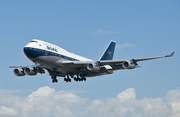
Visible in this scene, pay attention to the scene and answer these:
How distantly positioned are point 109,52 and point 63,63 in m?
20.3

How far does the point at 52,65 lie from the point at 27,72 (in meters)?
11.2

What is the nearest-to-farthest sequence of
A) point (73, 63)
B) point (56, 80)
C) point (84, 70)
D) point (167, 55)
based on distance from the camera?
Result: point (167, 55), point (73, 63), point (84, 70), point (56, 80)

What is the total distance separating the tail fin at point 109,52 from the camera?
6994 centimetres

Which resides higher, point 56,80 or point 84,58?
point 84,58

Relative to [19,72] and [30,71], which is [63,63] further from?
[19,72]

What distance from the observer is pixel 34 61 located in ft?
172

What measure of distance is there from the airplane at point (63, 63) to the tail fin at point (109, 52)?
8215mm

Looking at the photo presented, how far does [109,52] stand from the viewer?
7188 centimetres

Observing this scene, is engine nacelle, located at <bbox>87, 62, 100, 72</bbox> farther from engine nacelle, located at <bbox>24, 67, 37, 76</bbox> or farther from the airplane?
engine nacelle, located at <bbox>24, 67, 37, 76</bbox>

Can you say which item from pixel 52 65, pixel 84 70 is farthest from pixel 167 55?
pixel 52 65

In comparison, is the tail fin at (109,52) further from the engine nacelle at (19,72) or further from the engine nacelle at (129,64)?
the engine nacelle at (19,72)

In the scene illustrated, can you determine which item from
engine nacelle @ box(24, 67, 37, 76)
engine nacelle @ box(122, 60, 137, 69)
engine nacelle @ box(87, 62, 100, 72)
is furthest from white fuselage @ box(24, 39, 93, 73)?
engine nacelle @ box(122, 60, 137, 69)

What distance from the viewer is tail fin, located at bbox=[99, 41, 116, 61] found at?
229 ft

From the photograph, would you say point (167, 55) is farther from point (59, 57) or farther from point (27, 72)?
point (27, 72)
